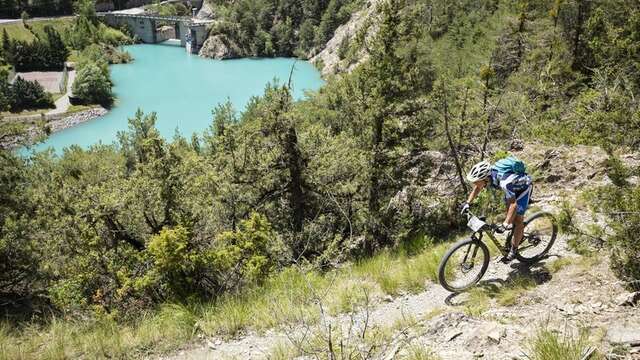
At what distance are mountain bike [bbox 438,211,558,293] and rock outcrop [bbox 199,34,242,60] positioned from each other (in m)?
111

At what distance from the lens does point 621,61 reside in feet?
71.3

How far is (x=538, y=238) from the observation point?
26.1ft

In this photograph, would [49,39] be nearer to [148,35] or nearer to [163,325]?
[148,35]

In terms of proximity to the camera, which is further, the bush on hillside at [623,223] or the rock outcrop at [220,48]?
the rock outcrop at [220,48]

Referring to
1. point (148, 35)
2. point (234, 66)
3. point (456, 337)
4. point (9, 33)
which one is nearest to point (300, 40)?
point (234, 66)

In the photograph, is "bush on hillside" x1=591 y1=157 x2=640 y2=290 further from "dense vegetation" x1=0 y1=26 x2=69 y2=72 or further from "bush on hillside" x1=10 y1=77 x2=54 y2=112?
"dense vegetation" x1=0 y1=26 x2=69 y2=72

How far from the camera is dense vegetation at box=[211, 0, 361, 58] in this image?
111 m

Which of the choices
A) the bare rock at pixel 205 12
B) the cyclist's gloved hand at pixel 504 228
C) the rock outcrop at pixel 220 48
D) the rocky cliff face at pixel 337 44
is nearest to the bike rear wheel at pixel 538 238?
the cyclist's gloved hand at pixel 504 228

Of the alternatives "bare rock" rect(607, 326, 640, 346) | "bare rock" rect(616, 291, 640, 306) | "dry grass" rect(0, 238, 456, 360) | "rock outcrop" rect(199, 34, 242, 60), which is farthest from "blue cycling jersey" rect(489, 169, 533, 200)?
"rock outcrop" rect(199, 34, 242, 60)

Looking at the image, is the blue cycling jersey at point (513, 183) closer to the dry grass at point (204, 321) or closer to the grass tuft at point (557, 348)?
the dry grass at point (204, 321)

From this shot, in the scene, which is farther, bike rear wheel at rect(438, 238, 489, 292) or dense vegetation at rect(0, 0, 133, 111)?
dense vegetation at rect(0, 0, 133, 111)

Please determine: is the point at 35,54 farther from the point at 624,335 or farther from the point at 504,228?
the point at 624,335

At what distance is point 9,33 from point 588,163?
125 meters

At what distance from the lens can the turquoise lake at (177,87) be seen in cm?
7194
